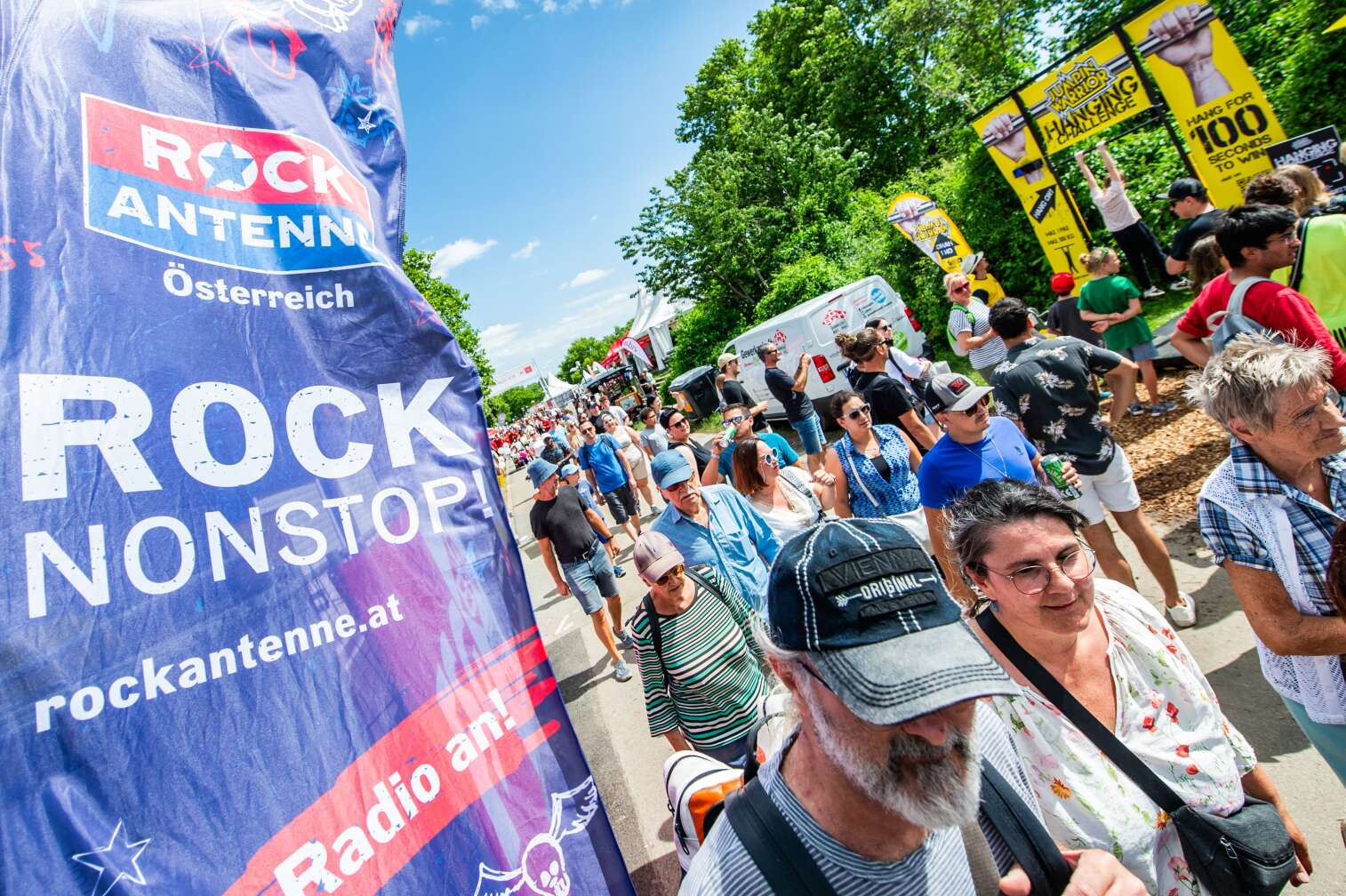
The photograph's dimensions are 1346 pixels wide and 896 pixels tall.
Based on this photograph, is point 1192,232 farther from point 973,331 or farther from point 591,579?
point 591,579

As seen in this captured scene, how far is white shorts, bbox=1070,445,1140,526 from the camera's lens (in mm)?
3715

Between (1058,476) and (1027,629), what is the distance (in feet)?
5.44

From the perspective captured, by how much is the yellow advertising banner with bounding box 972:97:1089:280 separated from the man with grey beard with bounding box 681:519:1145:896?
10990 millimetres

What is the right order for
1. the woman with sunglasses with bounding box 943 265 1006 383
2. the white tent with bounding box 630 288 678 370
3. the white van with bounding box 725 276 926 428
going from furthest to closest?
the white tent with bounding box 630 288 678 370 < the white van with bounding box 725 276 926 428 < the woman with sunglasses with bounding box 943 265 1006 383

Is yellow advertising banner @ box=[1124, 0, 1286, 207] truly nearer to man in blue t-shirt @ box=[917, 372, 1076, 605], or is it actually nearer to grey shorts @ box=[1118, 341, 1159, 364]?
grey shorts @ box=[1118, 341, 1159, 364]

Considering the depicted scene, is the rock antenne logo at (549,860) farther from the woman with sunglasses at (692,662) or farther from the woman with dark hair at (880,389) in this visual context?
the woman with dark hair at (880,389)

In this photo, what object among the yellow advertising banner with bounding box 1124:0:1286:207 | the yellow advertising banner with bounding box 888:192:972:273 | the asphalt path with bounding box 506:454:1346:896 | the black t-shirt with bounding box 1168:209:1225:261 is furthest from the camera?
the yellow advertising banner with bounding box 888:192:972:273

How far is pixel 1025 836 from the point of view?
4.57 feet

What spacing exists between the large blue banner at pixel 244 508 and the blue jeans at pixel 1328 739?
223cm

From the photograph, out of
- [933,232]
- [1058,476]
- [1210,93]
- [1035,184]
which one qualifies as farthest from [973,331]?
[933,232]

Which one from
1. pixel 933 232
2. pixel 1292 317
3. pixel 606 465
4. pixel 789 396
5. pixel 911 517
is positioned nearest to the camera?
pixel 1292 317

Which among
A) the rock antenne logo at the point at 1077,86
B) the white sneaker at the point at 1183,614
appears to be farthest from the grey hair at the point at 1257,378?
the rock antenne logo at the point at 1077,86

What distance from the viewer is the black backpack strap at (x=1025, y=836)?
1354 mm

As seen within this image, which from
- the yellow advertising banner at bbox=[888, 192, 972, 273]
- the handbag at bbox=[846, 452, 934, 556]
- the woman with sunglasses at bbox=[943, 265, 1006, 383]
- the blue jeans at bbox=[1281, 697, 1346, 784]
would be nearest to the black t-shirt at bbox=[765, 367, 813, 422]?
the woman with sunglasses at bbox=[943, 265, 1006, 383]
